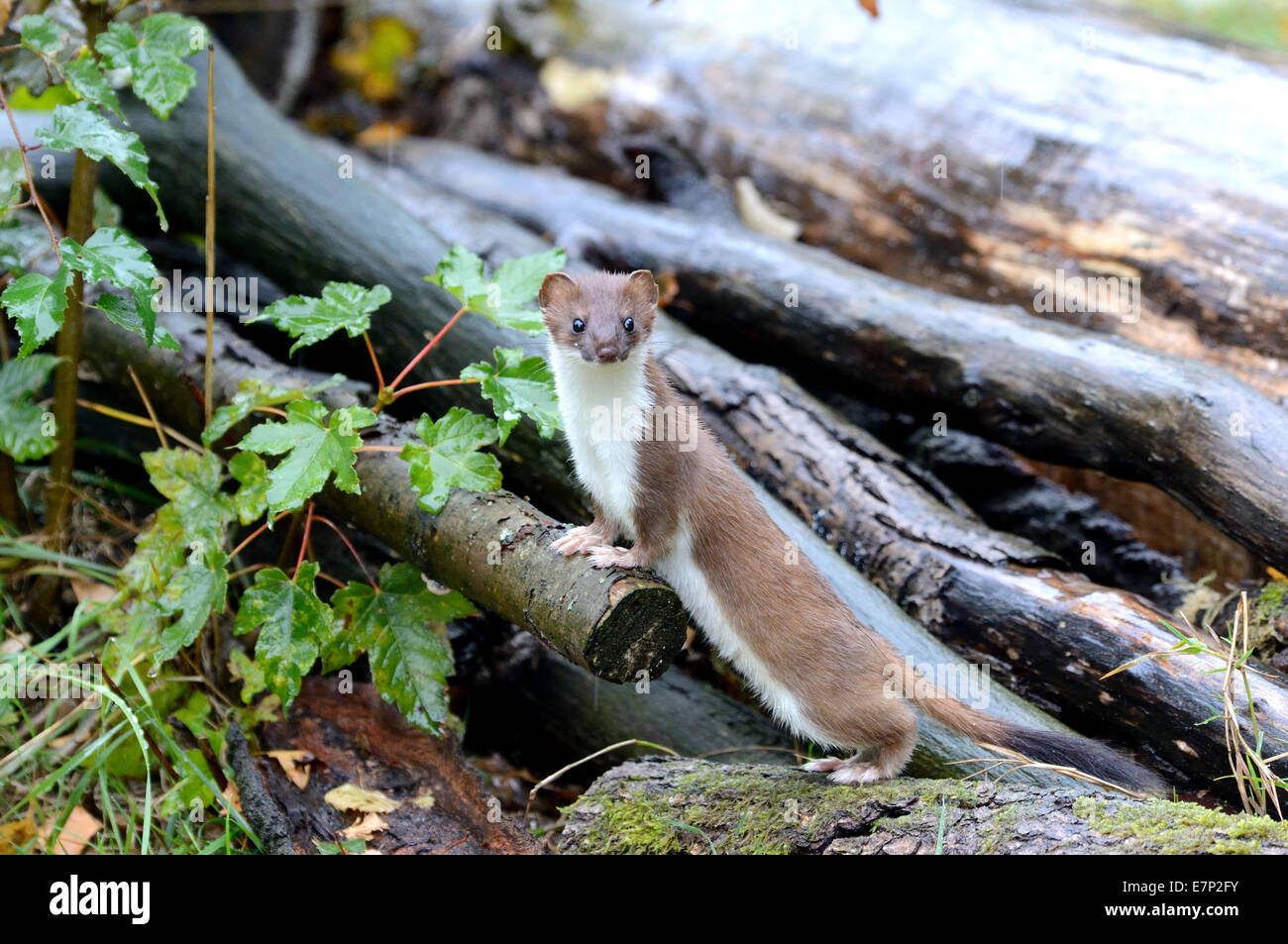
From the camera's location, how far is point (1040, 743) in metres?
3.52

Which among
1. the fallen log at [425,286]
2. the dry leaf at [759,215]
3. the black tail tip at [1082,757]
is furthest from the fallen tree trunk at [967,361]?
the black tail tip at [1082,757]

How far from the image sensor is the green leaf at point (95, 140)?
3488mm

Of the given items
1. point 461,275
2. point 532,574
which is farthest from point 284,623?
point 461,275

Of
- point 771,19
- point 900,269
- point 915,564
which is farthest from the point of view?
point 771,19

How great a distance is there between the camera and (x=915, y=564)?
4434 millimetres

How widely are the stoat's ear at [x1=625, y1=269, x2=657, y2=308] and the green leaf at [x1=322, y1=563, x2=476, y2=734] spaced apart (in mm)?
1253

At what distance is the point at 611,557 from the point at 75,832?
2281mm

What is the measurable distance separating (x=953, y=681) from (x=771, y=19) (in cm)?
497

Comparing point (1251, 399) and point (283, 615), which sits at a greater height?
point (1251, 399)

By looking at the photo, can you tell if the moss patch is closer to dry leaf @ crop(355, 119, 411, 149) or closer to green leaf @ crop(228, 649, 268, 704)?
green leaf @ crop(228, 649, 268, 704)

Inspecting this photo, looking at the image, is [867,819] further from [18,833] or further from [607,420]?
[18,833]
